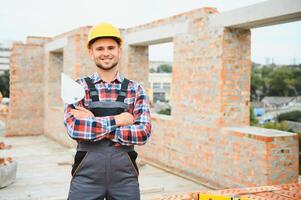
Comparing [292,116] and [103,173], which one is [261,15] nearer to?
[103,173]

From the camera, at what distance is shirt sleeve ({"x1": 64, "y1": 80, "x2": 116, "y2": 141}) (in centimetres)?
231

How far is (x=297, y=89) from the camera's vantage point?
2111 inches

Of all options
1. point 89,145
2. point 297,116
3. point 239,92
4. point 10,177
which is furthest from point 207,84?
point 297,116

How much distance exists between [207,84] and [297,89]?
165 feet

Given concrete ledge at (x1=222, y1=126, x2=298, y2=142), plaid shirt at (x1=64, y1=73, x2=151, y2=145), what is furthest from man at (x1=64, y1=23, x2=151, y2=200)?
concrete ledge at (x1=222, y1=126, x2=298, y2=142)

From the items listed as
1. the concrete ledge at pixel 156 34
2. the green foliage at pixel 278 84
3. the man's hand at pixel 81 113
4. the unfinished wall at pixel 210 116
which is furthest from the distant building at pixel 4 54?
the man's hand at pixel 81 113

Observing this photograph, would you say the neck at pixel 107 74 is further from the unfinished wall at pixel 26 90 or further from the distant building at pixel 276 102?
the distant building at pixel 276 102

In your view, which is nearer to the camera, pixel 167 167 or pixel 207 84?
pixel 207 84

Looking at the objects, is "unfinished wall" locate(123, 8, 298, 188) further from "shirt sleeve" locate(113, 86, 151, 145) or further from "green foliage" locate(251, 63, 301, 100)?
"green foliage" locate(251, 63, 301, 100)

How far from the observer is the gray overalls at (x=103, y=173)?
228 cm

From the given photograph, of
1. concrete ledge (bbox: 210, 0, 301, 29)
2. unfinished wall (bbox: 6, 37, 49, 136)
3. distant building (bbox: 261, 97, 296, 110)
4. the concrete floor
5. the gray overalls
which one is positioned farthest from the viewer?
distant building (bbox: 261, 97, 296, 110)

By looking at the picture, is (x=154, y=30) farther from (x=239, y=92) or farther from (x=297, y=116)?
(x=297, y=116)

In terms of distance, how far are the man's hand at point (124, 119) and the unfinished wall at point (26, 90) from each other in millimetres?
11263

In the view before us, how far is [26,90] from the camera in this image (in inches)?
517
